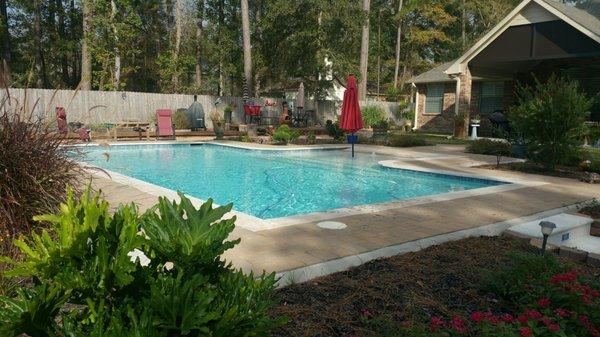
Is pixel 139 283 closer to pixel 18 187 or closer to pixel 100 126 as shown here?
pixel 18 187

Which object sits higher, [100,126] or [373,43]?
[373,43]

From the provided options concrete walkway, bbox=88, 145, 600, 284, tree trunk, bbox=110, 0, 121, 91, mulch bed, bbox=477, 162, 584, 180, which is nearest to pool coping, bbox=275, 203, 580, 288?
concrete walkway, bbox=88, 145, 600, 284

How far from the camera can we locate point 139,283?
1.68 meters

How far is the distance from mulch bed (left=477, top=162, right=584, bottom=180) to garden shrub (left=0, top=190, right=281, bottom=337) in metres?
10.1

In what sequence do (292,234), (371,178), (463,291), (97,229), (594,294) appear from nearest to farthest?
1. (97,229)
2. (594,294)
3. (463,291)
4. (292,234)
5. (371,178)

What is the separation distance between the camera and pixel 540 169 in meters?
10.6

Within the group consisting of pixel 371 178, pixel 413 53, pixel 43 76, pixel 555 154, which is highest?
pixel 413 53

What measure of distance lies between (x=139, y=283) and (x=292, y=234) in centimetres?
311

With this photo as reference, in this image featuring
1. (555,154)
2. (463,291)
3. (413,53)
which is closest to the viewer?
(463,291)

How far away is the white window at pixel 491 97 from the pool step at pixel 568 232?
62.1 ft

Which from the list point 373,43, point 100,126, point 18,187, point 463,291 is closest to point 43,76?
point 100,126

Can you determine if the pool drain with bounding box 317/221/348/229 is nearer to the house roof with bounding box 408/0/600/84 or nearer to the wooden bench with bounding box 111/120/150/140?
the wooden bench with bounding box 111/120/150/140

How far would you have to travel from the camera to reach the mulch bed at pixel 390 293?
2816mm

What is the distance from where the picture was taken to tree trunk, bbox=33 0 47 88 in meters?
26.9
